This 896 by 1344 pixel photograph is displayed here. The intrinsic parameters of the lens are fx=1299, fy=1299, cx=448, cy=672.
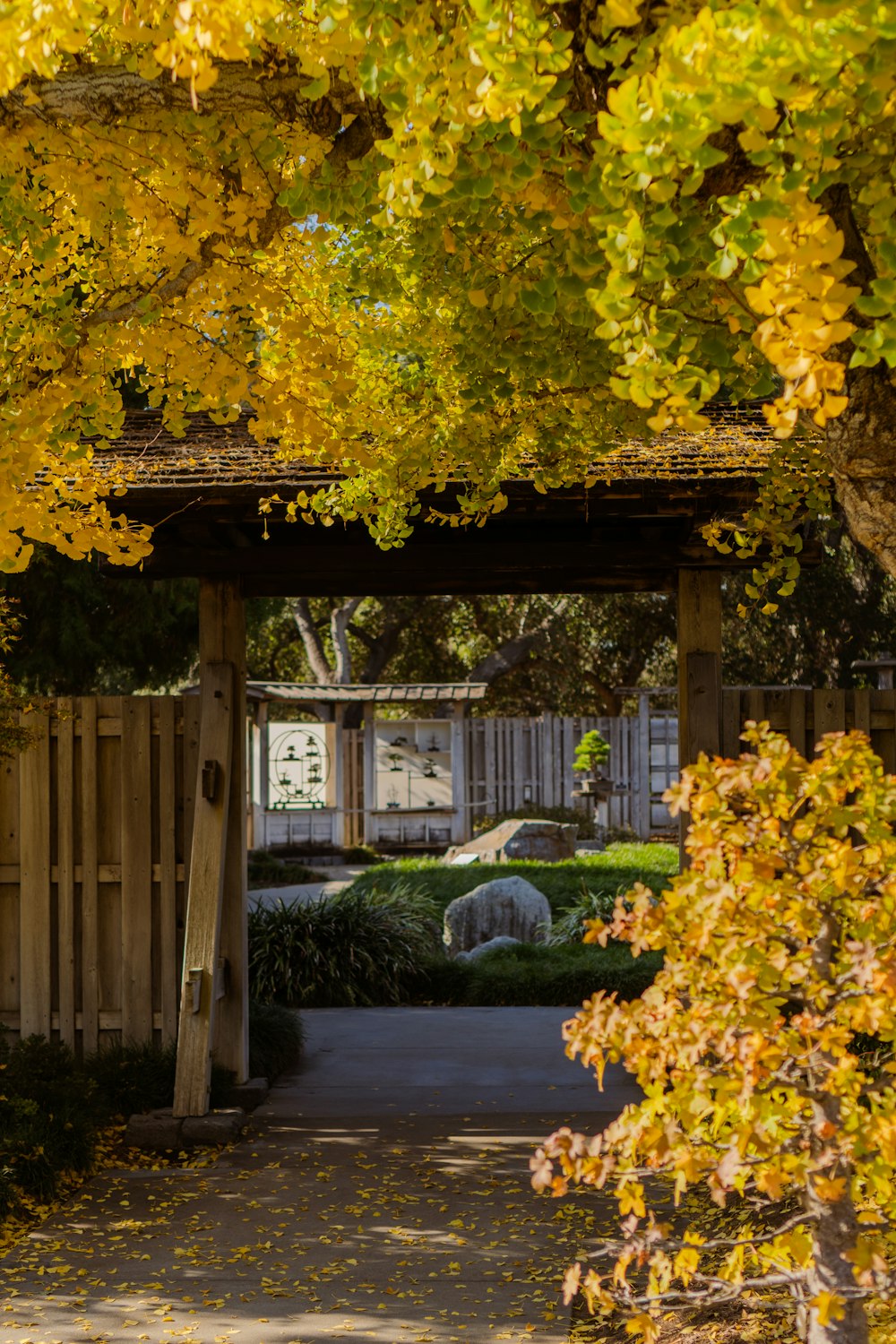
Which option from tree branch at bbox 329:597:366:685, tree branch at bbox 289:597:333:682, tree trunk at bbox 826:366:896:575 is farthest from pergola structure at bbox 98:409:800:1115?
tree branch at bbox 289:597:333:682

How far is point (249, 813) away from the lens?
20719mm

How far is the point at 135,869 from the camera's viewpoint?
268 inches

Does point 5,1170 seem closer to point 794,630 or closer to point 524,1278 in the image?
point 524,1278

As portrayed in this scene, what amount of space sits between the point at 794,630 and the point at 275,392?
17.6 metres

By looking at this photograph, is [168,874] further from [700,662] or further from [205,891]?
[700,662]

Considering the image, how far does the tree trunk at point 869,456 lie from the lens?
3172mm

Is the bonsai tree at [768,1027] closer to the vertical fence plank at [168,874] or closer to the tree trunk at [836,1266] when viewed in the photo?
the tree trunk at [836,1266]

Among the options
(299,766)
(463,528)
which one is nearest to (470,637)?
(299,766)

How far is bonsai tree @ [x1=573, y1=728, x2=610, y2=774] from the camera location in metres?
19.4

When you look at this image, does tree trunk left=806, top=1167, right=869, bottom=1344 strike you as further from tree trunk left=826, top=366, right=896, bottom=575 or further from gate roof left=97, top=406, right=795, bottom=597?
A: gate roof left=97, top=406, right=795, bottom=597

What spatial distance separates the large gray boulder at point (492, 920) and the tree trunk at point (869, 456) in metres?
8.59

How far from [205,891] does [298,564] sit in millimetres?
1731

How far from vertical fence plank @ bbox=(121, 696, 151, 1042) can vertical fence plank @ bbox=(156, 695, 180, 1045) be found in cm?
6

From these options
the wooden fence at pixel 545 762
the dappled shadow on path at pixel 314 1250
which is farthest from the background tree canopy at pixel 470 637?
the dappled shadow on path at pixel 314 1250
